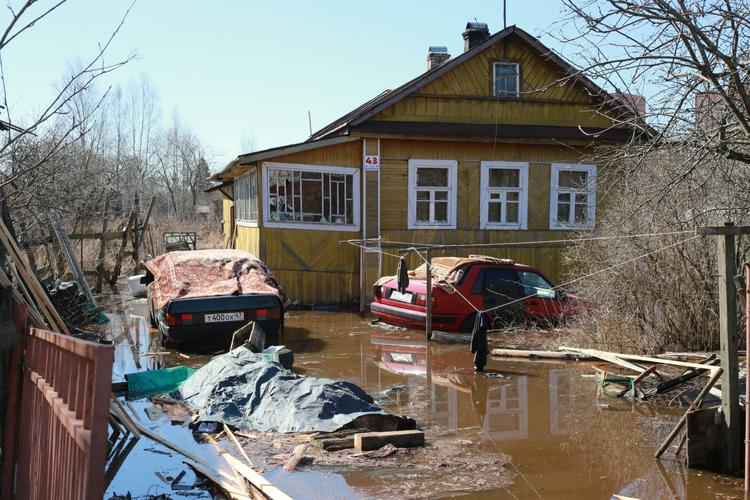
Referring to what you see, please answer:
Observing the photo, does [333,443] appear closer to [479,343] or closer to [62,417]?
[62,417]

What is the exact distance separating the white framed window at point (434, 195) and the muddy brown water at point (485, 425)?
19.5ft

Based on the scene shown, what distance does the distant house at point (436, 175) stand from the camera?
18.8m

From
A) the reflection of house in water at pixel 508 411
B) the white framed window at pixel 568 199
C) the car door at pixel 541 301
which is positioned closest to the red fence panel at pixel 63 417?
the reflection of house in water at pixel 508 411

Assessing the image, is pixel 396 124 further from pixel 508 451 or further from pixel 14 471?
pixel 14 471

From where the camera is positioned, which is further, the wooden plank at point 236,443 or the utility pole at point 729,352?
the wooden plank at point 236,443

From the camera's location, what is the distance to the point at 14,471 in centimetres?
489

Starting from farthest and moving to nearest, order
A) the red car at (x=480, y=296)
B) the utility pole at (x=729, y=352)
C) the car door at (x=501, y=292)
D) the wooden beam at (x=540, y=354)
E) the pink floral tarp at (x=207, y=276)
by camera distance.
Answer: the car door at (x=501, y=292)
the red car at (x=480, y=296)
the pink floral tarp at (x=207, y=276)
the wooden beam at (x=540, y=354)
the utility pole at (x=729, y=352)

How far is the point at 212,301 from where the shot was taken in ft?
40.5

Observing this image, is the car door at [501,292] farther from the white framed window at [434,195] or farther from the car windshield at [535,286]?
the white framed window at [434,195]

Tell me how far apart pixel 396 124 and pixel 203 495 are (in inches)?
572

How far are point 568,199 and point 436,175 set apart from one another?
3813mm

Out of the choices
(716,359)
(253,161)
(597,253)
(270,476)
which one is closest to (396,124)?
(253,161)

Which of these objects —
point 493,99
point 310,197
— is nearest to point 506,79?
point 493,99

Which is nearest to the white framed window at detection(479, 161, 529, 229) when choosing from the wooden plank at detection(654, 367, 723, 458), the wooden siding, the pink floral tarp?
the wooden siding
